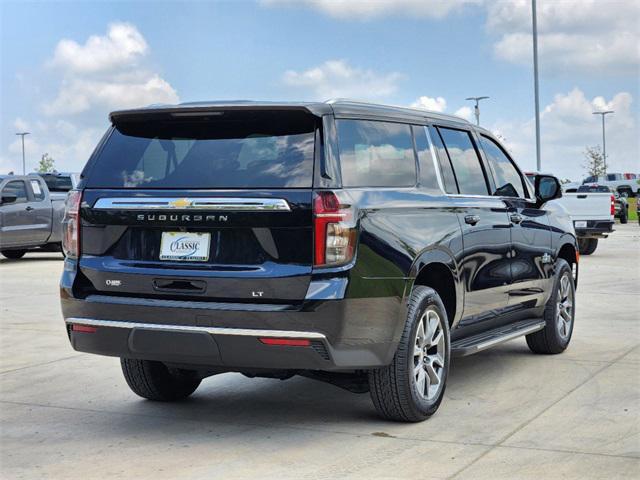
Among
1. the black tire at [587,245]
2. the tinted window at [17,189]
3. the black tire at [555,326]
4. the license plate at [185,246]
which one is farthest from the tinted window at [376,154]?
the black tire at [587,245]

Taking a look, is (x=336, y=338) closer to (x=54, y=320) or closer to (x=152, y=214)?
(x=152, y=214)

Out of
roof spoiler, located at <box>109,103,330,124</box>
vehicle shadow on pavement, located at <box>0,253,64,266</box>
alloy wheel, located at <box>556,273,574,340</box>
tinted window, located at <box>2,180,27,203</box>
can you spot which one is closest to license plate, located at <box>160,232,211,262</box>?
roof spoiler, located at <box>109,103,330,124</box>

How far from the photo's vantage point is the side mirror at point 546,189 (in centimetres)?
845

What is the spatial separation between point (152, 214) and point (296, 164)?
85 centimetres

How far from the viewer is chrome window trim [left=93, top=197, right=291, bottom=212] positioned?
18.3ft

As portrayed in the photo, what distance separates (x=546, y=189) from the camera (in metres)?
8.48

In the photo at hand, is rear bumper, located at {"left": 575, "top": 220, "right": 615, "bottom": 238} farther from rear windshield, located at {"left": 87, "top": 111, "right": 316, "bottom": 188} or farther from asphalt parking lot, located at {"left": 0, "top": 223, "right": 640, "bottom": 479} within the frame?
rear windshield, located at {"left": 87, "top": 111, "right": 316, "bottom": 188}

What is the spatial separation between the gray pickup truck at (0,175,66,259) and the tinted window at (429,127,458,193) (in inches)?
626

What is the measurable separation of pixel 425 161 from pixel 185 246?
1788 millimetres

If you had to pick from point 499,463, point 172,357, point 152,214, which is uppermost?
point 152,214

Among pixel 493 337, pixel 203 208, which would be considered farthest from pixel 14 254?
pixel 203 208

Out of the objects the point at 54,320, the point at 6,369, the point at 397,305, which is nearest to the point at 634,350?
the point at 397,305

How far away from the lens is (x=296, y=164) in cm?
568

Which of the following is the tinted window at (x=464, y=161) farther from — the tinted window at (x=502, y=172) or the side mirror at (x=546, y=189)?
the side mirror at (x=546, y=189)
